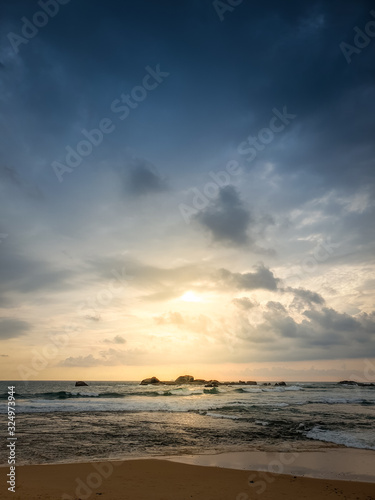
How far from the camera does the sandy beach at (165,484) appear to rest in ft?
32.8

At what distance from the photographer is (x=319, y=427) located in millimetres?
24250

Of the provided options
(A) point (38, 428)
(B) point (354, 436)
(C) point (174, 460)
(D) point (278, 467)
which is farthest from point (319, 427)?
(A) point (38, 428)

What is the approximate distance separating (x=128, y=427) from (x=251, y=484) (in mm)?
15389

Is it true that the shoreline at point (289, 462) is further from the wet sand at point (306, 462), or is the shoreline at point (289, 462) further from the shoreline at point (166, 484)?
the shoreline at point (166, 484)

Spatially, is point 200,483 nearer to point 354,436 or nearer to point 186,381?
point 354,436

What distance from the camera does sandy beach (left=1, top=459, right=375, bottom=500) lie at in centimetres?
1000

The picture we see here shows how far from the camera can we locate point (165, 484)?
11.1 metres

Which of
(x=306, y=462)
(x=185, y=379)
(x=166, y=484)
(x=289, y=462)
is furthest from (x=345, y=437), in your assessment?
(x=185, y=379)

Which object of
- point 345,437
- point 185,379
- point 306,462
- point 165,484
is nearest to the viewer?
point 165,484

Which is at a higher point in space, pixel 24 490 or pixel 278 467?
pixel 24 490

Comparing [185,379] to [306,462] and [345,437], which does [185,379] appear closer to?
[345,437]

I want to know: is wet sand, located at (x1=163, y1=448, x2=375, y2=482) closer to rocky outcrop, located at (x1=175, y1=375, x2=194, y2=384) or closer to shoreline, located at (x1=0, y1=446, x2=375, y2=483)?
shoreline, located at (x1=0, y1=446, x2=375, y2=483)

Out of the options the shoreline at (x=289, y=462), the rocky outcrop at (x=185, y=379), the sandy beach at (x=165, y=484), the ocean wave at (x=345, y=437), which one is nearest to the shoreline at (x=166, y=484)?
the sandy beach at (x=165, y=484)

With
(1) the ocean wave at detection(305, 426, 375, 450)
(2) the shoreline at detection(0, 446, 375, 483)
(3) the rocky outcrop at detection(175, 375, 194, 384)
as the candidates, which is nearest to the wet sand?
(2) the shoreline at detection(0, 446, 375, 483)
